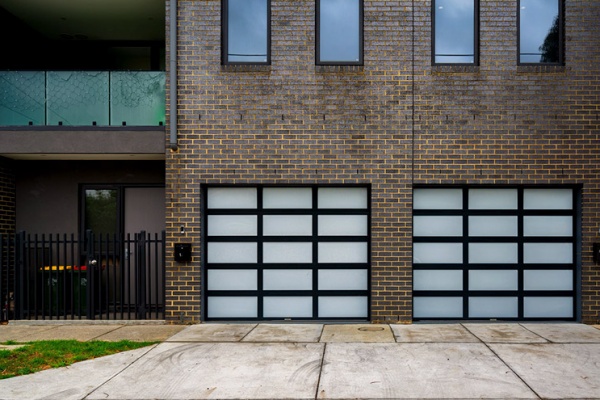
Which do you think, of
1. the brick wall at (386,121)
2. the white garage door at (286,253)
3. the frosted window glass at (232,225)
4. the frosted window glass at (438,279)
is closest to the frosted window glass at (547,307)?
the brick wall at (386,121)

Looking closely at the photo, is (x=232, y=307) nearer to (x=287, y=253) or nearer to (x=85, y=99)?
(x=287, y=253)

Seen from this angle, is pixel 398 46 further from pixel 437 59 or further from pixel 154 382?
pixel 154 382

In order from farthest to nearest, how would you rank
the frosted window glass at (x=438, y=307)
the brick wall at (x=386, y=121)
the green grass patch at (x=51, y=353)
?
the frosted window glass at (x=438, y=307) → the brick wall at (x=386, y=121) → the green grass patch at (x=51, y=353)

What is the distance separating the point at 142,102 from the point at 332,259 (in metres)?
4.87

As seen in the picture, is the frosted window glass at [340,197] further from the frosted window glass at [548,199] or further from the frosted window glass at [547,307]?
the frosted window glass at [547,307]

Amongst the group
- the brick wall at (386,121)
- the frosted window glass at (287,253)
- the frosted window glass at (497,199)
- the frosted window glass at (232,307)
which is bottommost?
the frosted window glass at (232,307)

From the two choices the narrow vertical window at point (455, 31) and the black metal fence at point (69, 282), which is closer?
the black metal fence at point (69, 282)

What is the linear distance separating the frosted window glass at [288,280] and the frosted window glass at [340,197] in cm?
134

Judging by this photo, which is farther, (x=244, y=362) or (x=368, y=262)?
(x=368, y=262)

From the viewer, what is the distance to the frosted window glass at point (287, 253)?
935cm

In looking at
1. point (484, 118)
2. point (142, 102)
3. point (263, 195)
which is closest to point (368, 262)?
point (263, 195)

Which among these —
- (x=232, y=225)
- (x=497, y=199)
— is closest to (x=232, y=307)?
(x=232, y=225)

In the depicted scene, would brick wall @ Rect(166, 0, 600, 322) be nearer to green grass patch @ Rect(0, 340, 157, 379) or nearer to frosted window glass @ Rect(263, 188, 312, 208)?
frosted window glass @ Rect(263, 188, 312, 208)

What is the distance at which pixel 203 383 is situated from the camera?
19.0 ft
